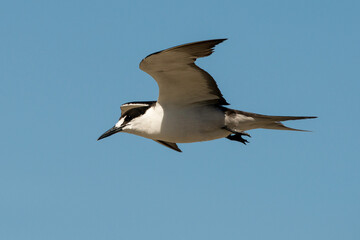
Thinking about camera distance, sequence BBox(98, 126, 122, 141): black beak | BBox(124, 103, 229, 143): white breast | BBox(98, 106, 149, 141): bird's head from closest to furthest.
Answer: BBox(124, 103, 229, 143): white breast
BBox(98, 106, 149, 141): bird's head
BBox(98, 126, 122, 141): black beak

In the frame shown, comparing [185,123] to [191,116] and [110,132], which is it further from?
[110,132]

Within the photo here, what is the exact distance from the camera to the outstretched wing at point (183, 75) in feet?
27.1

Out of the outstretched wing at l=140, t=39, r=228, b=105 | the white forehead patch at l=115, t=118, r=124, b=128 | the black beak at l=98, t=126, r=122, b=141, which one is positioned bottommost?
the black beak at l=98, t=126, r=122, b=141

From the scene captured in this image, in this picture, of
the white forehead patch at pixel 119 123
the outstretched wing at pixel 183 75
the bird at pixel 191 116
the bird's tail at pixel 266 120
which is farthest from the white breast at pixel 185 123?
the white forehead patch at pixel 119 123

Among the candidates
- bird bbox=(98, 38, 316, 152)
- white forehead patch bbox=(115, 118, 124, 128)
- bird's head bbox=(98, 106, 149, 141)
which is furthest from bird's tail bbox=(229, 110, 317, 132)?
white forehead patch bbox=(115, 118, 124, 128)

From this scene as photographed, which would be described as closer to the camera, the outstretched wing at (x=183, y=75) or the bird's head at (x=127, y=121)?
the outstretched wing at (x=183, y=75)

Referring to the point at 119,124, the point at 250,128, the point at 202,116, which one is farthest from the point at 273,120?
the point at 119,124

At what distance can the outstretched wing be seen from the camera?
8.27 metres

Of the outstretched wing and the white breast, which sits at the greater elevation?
the outstretched wing

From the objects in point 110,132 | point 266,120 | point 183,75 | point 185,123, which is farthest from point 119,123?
point 266,120

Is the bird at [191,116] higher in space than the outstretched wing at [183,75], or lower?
lower

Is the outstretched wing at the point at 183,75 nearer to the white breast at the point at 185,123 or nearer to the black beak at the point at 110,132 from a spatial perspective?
the white breast at the point at 185,123

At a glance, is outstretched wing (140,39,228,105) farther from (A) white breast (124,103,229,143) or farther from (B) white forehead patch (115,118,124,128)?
(B) white forehead patch (115,118,124,128)

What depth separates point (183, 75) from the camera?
9188 mm
